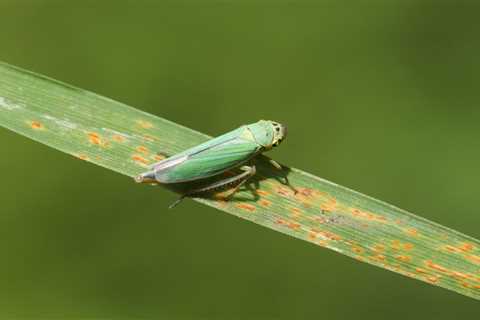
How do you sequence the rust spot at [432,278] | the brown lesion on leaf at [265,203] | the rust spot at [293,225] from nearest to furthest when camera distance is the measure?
the rust spot at [432,278] < the rust spot at [293,225] < the brown lesion on leaf at [265,203]

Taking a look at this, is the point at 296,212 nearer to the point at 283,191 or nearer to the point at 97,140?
the point at 283,191

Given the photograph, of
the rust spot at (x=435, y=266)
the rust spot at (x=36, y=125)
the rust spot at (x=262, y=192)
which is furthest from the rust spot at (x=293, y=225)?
the rust spot at (x=36, y=125)

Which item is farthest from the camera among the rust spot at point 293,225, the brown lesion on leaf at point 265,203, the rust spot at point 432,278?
the brown lesion on leaf at point 265,203

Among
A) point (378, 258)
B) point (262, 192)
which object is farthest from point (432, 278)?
point (262, 192)

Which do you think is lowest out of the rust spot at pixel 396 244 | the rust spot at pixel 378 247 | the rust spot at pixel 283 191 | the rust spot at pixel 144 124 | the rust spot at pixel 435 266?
the rust spot at pixel 435 266

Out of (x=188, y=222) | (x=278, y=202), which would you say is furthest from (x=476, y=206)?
(x=188, y=222)

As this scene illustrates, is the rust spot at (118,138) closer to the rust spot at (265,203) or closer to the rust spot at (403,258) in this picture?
the rust spot at (265,203)

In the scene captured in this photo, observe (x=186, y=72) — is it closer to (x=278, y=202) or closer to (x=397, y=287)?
(x=278, y=202)
